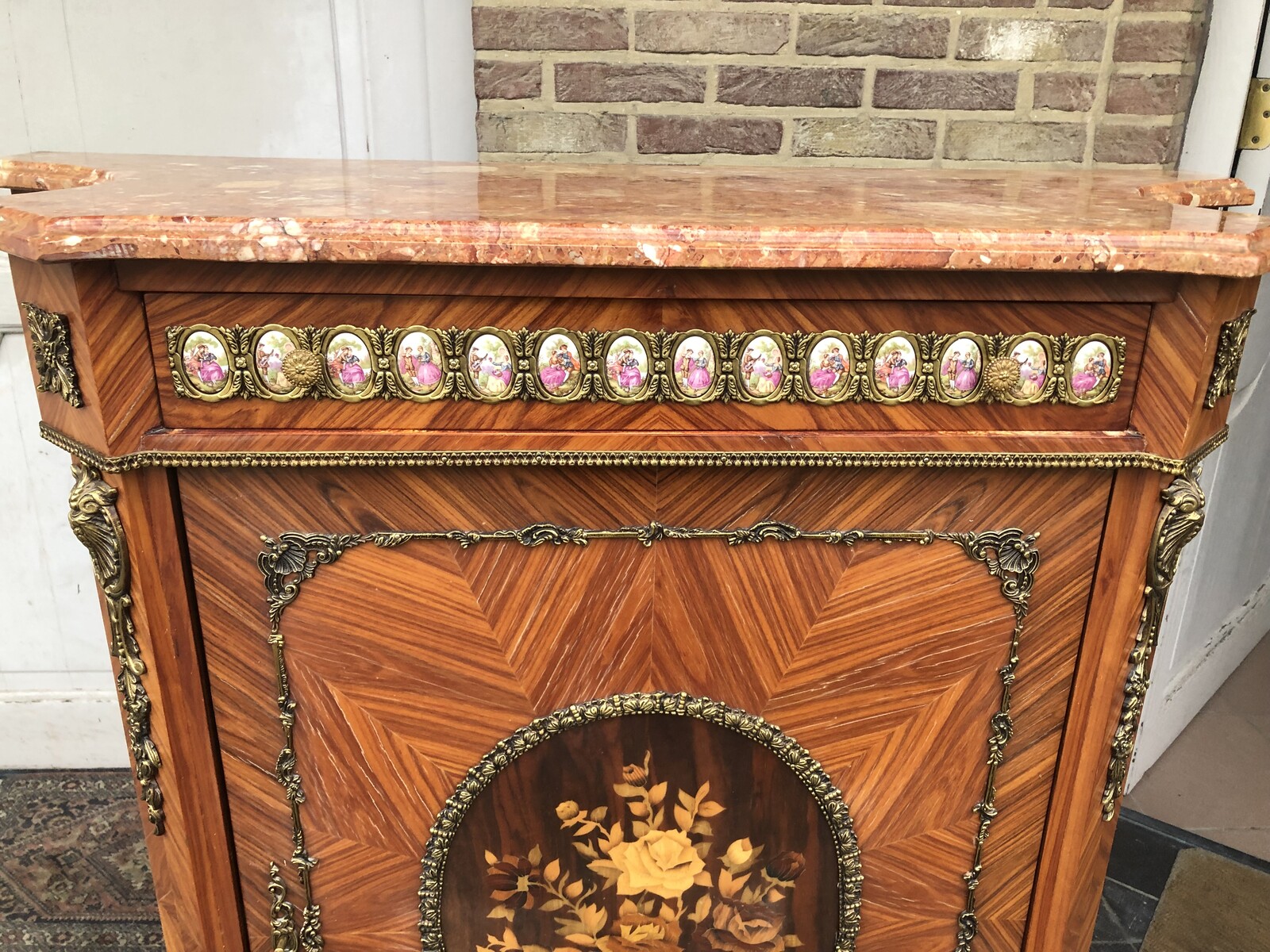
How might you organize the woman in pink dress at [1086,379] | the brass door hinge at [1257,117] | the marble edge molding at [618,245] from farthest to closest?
the brass door hinge at [1257,117]
the woman in pink dress at [1086,379]
the marble edge molding at [618,245]

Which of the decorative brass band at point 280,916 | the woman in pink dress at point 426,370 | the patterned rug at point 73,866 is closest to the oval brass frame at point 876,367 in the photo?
the woman in pink dress at point 426,370

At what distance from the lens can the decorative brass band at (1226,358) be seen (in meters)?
0.76

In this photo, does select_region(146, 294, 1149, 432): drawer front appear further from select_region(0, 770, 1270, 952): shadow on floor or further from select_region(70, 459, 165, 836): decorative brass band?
select_region(0, 770, 1270, 952): shadow on floor

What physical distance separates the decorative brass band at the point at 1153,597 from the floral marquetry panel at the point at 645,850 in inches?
11.0

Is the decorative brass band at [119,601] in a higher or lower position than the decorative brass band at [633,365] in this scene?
lower

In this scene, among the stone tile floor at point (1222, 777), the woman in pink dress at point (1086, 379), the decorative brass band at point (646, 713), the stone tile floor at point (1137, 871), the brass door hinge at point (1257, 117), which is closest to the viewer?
the woman in pink dress at point (1086, 379)

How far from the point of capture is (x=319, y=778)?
0.88 meters

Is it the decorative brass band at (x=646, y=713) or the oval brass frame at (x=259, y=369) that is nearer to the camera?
the oval brass frame at (x=259, y=369)

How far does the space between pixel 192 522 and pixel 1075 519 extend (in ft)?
2.62

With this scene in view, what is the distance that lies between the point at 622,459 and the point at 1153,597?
20.3 inches

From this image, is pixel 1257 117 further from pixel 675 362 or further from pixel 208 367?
pixel 208 367

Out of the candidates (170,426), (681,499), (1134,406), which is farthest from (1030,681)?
(170,426)

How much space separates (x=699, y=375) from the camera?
75 cm

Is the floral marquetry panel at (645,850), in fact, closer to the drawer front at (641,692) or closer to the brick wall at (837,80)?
the drawer front at (641,692)
